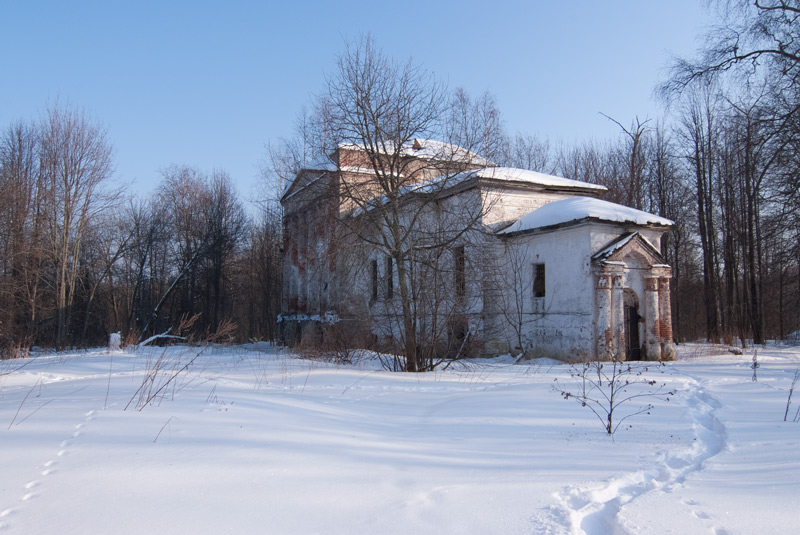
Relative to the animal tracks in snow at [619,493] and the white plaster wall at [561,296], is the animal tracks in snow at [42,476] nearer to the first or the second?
the animal tracks in snow at [619,493]

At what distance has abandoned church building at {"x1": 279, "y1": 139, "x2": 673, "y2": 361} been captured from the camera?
15.2m

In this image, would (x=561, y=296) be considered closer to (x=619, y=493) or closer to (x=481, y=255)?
(x=481, y=255)

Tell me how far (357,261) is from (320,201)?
2.05 m

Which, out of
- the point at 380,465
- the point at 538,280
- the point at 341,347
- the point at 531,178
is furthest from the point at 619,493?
the point at 531,178

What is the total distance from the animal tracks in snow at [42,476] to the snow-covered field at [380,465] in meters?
0.02

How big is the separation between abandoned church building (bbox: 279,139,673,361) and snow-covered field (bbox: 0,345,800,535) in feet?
22.8

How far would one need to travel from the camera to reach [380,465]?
15.9 feet

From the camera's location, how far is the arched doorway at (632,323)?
65.1 feet

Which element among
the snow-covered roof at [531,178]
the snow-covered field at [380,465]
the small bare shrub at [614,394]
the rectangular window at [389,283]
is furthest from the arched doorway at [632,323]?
the snow-covered field at [380,465]

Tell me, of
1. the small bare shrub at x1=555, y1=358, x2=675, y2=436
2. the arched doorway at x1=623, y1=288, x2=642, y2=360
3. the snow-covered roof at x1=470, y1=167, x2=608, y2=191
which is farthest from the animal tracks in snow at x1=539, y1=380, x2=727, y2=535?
the snow-covered roof at x1=470, y1=167, x2=608, y2=191

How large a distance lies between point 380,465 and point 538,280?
17.6 meters

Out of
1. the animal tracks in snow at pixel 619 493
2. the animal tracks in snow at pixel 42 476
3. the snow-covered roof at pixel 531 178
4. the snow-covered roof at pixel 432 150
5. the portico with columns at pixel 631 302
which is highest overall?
the snow-covered roof at pixel 531 178

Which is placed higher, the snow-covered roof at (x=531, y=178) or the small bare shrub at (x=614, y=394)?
the snow-covered roof at (x=531, y=178)

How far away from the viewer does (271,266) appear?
43.5 m
